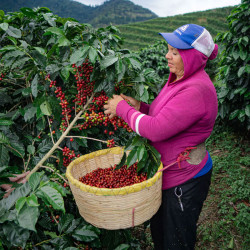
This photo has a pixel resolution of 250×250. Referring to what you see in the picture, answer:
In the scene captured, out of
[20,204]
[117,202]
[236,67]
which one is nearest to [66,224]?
[117,202]

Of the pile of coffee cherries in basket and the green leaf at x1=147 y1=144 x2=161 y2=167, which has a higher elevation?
the green leaf at x1=147 y1=144 x2=161 y2=167

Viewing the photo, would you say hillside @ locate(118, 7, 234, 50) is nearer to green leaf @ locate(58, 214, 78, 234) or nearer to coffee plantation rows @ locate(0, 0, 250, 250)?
coffee plantation rows @ locate(0, 0, 250, 250)

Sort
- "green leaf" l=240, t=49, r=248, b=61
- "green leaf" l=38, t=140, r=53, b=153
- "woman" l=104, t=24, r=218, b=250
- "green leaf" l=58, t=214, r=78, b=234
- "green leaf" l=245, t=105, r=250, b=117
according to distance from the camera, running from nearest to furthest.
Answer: "woman" l=104, t=24, r=218, b=250
"green leaf" l=58, t=214, r=78, b=234
"green leaf" l=38, t=140, r=53, b=153
"green leaf" l=240, t=49, r=248, b=61
"green leaf" l=245, t=105, r=250, b=117

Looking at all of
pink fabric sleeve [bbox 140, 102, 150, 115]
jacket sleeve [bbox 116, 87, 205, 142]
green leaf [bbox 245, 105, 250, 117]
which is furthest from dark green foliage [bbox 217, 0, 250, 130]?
jacket sleeve [bbox 116, 87, 205, 142]

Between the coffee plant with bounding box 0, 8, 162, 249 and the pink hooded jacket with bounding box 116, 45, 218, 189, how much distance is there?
0.12 metres

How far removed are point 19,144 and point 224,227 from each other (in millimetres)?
2455

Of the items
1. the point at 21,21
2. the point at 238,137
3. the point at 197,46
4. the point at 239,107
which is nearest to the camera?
the point at 197,46

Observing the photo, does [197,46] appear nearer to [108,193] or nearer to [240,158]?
[108,193]

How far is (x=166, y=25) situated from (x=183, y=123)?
112 ft

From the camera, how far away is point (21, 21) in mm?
1910

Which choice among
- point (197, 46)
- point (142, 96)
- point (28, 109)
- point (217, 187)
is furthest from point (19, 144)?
point (217, 187)

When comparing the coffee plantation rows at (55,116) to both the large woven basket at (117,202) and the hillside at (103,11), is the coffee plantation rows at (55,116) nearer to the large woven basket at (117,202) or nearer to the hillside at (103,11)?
the large woven basket at (117,202)

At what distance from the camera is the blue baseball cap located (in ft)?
4.47

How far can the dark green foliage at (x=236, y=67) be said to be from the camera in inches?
142
